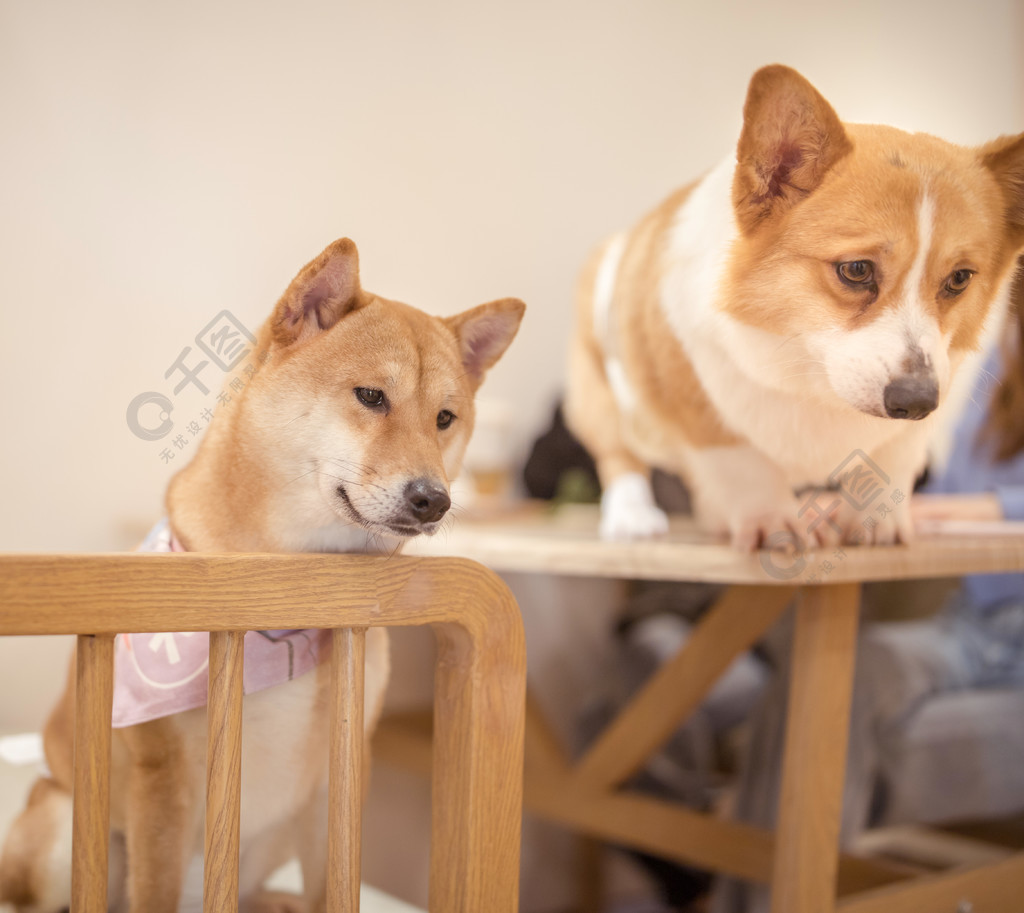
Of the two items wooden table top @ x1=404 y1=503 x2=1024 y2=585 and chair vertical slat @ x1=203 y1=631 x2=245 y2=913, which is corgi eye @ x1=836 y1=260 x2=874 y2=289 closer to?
wooden table top @ x1=404 y1=503 x2=1024 y2=585

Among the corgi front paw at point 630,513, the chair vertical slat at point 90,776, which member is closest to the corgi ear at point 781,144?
the corgi front paw at point 630,513

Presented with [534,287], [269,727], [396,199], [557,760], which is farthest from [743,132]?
[557,760]

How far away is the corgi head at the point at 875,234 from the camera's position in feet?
2.61

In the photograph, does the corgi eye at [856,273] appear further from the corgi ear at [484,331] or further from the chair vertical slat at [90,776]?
the chair vertical slat at [90,776]

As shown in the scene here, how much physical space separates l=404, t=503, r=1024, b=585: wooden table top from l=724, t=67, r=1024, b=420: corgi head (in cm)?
22

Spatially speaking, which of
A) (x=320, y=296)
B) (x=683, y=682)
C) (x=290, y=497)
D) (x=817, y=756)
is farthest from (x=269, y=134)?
(x=683, y=682)

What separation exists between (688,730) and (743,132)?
1482mm

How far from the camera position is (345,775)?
0.67m

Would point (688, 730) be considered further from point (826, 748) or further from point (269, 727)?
point (269, 727)

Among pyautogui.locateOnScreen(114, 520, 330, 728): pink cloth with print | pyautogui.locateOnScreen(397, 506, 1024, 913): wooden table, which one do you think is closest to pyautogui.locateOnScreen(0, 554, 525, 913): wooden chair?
pyautogui.locateOnScreen(114, 520, 330, 728): pink cloth with print

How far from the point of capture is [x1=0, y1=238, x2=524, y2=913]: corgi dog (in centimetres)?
75

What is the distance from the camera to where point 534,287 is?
161 cm

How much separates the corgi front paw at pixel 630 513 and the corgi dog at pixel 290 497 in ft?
1.59

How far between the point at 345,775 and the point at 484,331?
16.7 inches
